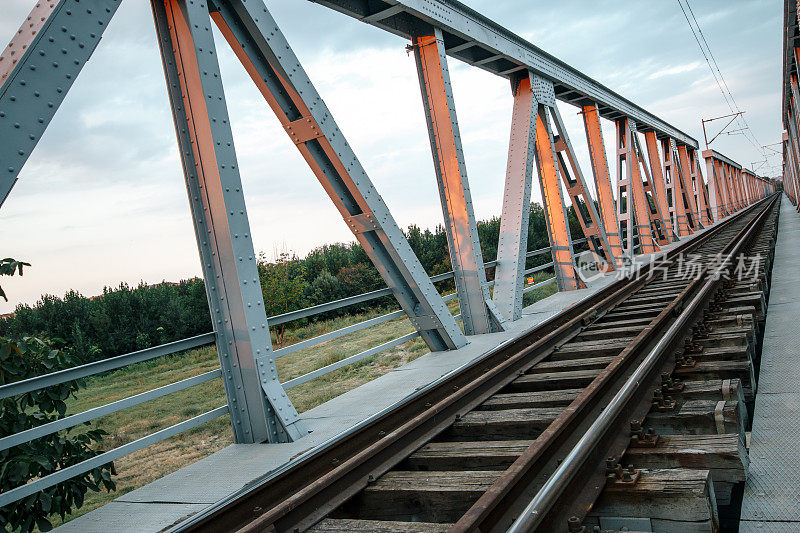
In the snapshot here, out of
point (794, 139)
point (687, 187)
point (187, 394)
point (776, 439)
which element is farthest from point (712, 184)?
point (776, 439)

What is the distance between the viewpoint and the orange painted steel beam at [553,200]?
38.0ft

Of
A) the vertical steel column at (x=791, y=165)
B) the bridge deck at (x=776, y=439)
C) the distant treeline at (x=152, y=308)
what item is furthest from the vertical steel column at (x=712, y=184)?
the bridge deck at (x=776, y=439)

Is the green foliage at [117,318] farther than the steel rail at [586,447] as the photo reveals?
Yes

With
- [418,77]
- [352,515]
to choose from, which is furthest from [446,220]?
[352,515]

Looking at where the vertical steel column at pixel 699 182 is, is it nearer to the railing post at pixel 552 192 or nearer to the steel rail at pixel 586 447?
the railing post at pixel 552 192

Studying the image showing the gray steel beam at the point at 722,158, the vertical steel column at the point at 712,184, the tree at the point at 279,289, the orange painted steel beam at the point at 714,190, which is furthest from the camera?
the gray steel beam at the point at 722,158

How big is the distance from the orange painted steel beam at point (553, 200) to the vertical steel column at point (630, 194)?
15.3 ft

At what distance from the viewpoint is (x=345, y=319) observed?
16.5 meters

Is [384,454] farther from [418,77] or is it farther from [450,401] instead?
[418,77]

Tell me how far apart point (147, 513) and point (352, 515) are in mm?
1349

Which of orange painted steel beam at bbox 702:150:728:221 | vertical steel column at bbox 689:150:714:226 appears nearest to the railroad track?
vertical steel column at bbox 689:150:714:226

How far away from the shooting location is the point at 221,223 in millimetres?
4855

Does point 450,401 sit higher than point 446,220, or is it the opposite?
point 446,220

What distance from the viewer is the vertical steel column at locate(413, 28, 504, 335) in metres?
8.38
